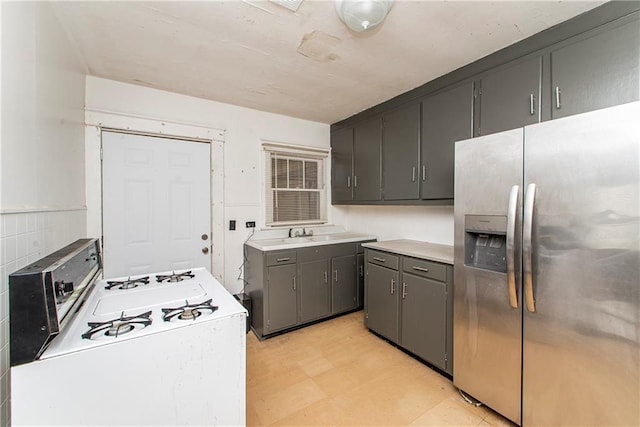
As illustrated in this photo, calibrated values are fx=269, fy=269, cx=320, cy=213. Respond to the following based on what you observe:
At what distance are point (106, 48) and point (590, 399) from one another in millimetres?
3677

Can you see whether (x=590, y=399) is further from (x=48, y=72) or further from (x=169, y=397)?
(x=48, y=72)

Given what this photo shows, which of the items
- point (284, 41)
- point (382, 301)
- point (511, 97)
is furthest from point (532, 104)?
point (382, 301)

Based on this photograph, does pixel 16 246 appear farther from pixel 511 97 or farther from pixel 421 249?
pixel 511 97

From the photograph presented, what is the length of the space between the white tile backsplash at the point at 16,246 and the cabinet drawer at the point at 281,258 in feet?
5.17

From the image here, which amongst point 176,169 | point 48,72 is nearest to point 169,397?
point 48,72

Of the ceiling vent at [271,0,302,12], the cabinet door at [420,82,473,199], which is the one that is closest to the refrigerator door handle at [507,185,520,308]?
the cabinet door at [420,82,473,199]

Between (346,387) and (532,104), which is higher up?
(532,104)

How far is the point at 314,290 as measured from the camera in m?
3.05

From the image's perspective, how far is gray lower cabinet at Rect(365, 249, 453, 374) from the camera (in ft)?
7.00

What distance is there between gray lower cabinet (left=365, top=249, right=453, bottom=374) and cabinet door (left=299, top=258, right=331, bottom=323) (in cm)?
49

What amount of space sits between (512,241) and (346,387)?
1.57m

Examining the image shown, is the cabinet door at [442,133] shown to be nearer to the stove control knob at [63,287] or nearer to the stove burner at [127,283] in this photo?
the stove burner at [127,283]

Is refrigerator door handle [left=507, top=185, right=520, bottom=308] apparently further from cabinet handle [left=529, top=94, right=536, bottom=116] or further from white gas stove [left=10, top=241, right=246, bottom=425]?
white gas stove [left=10, top=241, right=246, bottom=425]

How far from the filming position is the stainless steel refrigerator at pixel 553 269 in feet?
4.12
